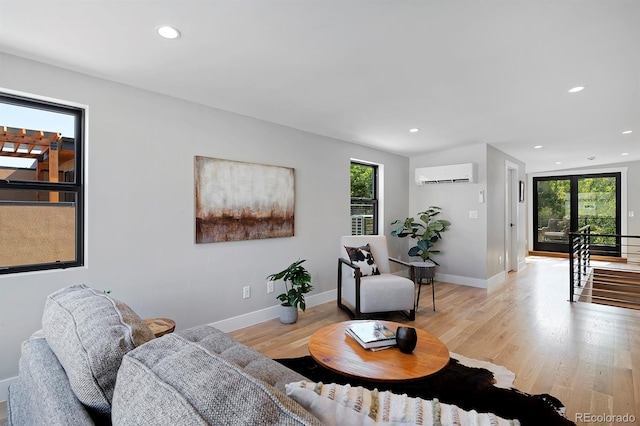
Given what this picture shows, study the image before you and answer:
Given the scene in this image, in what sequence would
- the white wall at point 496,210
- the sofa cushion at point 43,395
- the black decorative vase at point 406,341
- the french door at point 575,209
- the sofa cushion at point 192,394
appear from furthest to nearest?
the french door at point 575,209, the white wall at point 496,210, the black decorative vase at point 406,341, the sofa cushion at point 43,395, the sofa cushion at point 192,394

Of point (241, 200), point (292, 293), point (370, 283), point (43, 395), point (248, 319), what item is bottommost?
point (248, 319)

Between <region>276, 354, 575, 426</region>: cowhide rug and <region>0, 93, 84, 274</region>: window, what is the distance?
1.92 metres

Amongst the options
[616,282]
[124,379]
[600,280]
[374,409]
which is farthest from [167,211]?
[616,282]

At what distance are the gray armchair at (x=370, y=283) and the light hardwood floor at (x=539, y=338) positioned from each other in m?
0.23

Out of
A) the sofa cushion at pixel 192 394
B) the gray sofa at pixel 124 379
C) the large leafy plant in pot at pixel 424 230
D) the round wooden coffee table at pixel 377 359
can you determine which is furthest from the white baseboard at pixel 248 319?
the sofa cushion at pixel 192 394

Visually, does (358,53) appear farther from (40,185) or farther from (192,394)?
(40,185)

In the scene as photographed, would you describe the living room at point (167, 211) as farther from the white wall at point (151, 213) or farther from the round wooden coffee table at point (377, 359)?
the round wooden coffee table at point (377, 359)

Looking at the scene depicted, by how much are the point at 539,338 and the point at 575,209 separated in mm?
6575

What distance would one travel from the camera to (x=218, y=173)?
10.5 ft

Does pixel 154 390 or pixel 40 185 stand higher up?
pixel 40 185

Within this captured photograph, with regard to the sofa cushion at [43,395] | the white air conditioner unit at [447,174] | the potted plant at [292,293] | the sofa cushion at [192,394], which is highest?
the white air conditioner unit at [447,174]

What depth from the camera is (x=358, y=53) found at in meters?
2.16

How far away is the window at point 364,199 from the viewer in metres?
5.05

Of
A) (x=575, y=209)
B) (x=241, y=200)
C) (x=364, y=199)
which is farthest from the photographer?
(x=575, y=209)
